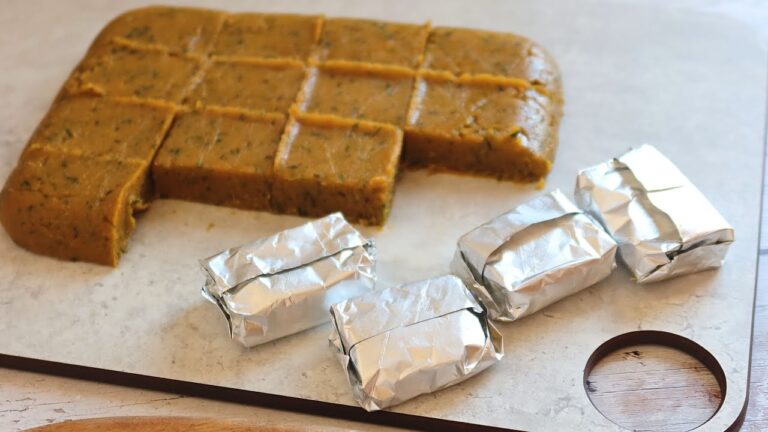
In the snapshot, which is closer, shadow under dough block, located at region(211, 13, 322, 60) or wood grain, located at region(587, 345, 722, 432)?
wood grain, located at region(587, 345, 722, 432)

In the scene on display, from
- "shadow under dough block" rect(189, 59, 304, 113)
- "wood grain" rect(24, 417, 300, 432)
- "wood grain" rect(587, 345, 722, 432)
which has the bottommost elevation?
"wood grain" rect(587, 345, 722, 432)

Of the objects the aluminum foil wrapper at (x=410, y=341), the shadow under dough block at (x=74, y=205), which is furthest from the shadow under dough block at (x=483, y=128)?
the shadow under dough block at (x=74, y=205)

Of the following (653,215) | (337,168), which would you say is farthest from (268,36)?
(653,215)

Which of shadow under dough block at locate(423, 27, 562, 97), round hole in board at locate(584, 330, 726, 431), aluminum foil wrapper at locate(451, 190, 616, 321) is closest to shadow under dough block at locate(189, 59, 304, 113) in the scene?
shadow under dough block at locate(423, 27, 562, 97)

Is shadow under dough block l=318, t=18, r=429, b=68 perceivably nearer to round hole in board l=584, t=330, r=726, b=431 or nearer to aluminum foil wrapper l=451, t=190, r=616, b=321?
aluminum foil wrapper l=451, t=190, r=616, b=321

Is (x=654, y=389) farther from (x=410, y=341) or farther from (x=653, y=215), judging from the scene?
(x=410, y=341)

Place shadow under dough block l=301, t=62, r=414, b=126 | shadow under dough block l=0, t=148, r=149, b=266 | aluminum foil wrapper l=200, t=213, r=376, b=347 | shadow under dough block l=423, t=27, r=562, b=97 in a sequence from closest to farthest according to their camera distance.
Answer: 1. aluminum foil wrapper l=200, t=213, r=376, b=347
2. shadow under dough block l=0, t=148, r=149, b=266
3. shadow under dough block l=301, t=62, r=414, b=126
4. shadow under dough block l=423, t=27, r=562, b=97
